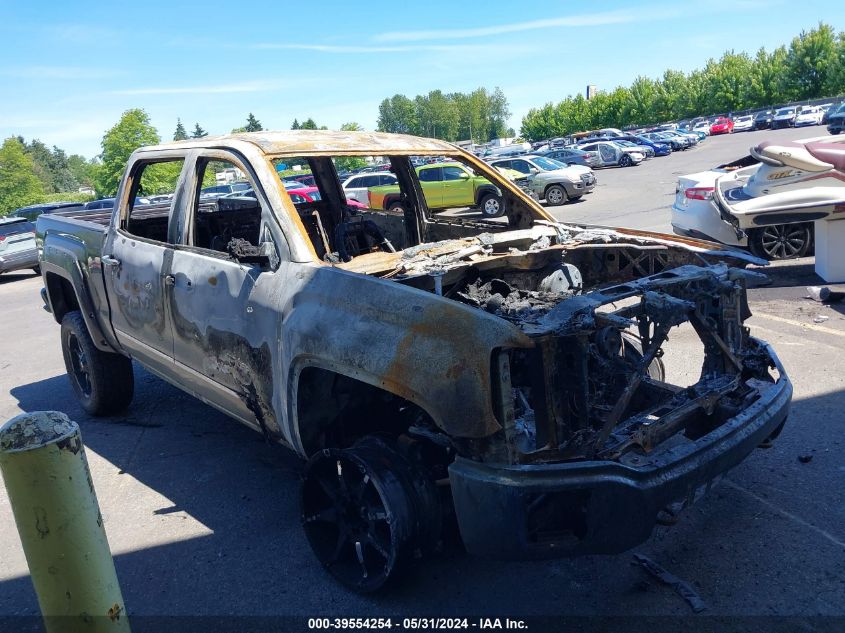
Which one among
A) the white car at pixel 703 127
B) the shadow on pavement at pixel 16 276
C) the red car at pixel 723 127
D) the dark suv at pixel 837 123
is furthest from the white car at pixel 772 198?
the red car at pixel 723 127

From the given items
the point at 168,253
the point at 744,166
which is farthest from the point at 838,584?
the point at 744,166

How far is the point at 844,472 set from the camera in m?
3.74

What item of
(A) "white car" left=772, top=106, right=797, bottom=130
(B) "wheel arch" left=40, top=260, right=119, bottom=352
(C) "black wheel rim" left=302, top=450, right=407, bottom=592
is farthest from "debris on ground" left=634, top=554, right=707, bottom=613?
(A) "white car" left=772, top=106, right=797, bottom=130

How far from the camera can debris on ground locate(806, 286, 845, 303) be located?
6969 millimetres

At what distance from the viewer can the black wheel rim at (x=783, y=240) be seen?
8648 millimetres

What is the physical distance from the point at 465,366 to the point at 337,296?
0.73 meters

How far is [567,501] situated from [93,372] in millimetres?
4035

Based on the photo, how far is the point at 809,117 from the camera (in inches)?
1877

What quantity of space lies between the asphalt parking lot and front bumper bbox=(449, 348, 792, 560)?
505 millimetres

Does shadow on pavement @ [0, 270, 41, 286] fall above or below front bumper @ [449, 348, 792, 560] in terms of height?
below

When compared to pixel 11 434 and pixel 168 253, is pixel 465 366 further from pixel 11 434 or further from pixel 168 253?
pixel 168 253

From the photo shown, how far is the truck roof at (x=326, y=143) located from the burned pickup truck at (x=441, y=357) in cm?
2

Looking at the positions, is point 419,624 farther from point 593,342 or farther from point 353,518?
point 593,342

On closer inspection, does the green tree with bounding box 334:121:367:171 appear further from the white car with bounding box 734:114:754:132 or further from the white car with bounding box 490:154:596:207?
the white car with bounding box 734:114:754:132
